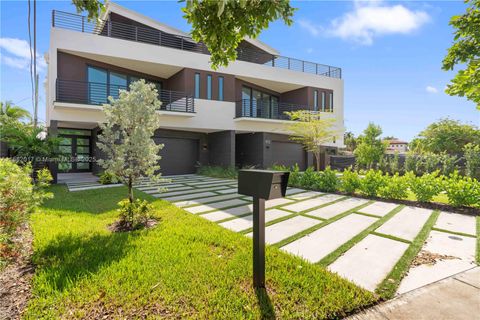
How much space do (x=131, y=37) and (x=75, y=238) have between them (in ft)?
43.9

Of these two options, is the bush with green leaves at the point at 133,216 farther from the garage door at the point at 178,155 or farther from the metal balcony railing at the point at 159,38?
the garage door at the point at 178,155

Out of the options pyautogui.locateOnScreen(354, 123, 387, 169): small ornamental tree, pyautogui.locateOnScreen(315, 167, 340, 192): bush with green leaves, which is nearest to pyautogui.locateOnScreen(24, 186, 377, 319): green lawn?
pyautogui.locateOnScreen(315, 167, 340, 192): bush with green leaves

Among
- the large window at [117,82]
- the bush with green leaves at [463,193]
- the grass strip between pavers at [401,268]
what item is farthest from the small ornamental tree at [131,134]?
the large window at [117,82]

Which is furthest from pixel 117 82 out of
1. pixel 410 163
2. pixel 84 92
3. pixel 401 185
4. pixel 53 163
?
pixel 410 163

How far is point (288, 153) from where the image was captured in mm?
17859

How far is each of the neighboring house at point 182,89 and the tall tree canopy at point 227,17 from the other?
9.62 m

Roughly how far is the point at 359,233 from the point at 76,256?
15.1 feet

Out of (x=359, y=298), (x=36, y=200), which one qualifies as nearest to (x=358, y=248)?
(x=359, y=298)

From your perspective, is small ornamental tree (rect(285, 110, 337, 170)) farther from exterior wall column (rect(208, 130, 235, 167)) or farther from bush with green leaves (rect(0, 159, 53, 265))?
bush with green leaves (rect(0, 159, 53, 265))

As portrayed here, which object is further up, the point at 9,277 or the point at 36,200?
the point at 36,200

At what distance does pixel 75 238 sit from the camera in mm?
3787

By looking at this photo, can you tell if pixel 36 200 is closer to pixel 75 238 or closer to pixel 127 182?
pixel 75 238

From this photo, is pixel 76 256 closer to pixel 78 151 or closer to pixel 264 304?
pixel 264 304

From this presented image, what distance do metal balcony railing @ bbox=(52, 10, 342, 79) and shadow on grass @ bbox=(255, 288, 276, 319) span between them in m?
8.15
